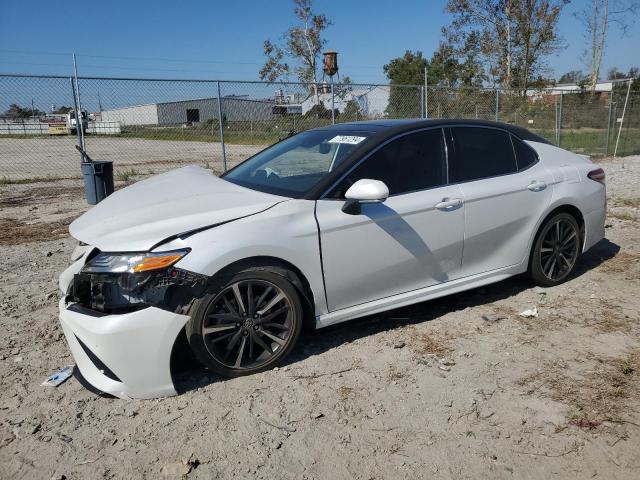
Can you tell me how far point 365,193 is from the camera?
3244mm

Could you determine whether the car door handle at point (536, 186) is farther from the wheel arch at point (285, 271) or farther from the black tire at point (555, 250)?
the wheel arch at point (285, 271)

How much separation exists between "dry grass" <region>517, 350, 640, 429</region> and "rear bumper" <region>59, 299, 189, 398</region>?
2068 mm

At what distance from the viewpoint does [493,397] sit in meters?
3.00

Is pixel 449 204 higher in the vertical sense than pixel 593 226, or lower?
higher

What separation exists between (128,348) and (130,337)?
6 cm

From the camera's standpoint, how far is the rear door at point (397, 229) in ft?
11.1

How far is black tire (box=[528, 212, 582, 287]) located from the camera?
14.8 feet

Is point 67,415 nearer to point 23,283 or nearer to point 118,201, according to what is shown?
point 118,201

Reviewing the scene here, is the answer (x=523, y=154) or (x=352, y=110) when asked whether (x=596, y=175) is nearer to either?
(x=523, y=154)

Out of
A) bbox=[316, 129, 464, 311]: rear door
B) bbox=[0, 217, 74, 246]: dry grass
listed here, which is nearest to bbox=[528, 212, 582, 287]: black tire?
bbox=[316, 129, 464, 311]: rear door

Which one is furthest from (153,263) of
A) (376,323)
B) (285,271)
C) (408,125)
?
(408,125)

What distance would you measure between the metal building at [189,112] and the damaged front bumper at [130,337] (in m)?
10.1

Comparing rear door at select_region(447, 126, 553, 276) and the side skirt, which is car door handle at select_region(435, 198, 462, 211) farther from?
the side skirt

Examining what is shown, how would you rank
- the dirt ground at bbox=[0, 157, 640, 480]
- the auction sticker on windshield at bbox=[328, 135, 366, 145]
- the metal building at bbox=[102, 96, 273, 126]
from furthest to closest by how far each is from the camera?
the metal building at bbox=[102, 96, 273, 126] < the auction sticker on windshield at bbox=[328, 135, 366, 145] < the dirt ground at bbox=[0, 157, 640, 480]
